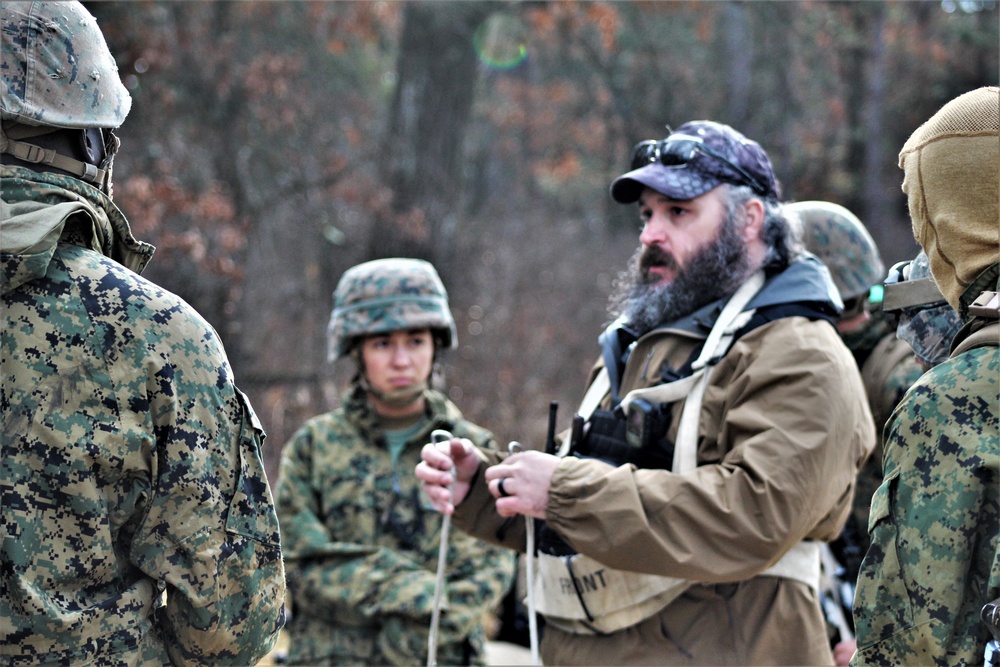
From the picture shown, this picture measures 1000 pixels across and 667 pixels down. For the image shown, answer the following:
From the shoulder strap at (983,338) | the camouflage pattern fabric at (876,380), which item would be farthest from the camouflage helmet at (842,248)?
the shoulder strap at (983,338)

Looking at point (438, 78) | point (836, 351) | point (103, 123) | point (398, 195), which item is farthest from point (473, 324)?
point (103, 123)

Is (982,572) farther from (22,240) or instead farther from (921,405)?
(22,240)

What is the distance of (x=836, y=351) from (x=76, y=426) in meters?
2.32

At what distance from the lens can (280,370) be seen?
38.1 feet

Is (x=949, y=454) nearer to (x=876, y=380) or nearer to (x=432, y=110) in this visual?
(x=876, y=380)

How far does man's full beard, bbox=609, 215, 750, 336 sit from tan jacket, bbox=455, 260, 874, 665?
0.18 meters

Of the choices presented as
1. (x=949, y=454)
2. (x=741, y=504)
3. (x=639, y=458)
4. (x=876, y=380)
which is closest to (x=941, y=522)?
(x=949, y=454)

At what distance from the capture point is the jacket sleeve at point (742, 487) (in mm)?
3166

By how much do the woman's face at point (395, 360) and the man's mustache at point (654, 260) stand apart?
143 centimetres

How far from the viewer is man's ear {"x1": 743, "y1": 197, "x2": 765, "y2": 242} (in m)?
3.83

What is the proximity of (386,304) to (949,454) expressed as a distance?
127 inches

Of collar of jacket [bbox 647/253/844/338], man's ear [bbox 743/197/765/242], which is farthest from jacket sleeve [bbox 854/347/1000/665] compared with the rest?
man's ear [bbox 743/197/765/242]

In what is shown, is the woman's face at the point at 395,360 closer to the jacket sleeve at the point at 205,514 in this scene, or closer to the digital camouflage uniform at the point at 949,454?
the jacket sleeve at the point at 205,514

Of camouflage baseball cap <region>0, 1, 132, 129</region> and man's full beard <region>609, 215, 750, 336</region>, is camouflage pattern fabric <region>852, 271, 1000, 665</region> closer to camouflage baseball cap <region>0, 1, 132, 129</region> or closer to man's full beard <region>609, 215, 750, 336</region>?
man's full beard <region>609, 215, 750, 336</region>
